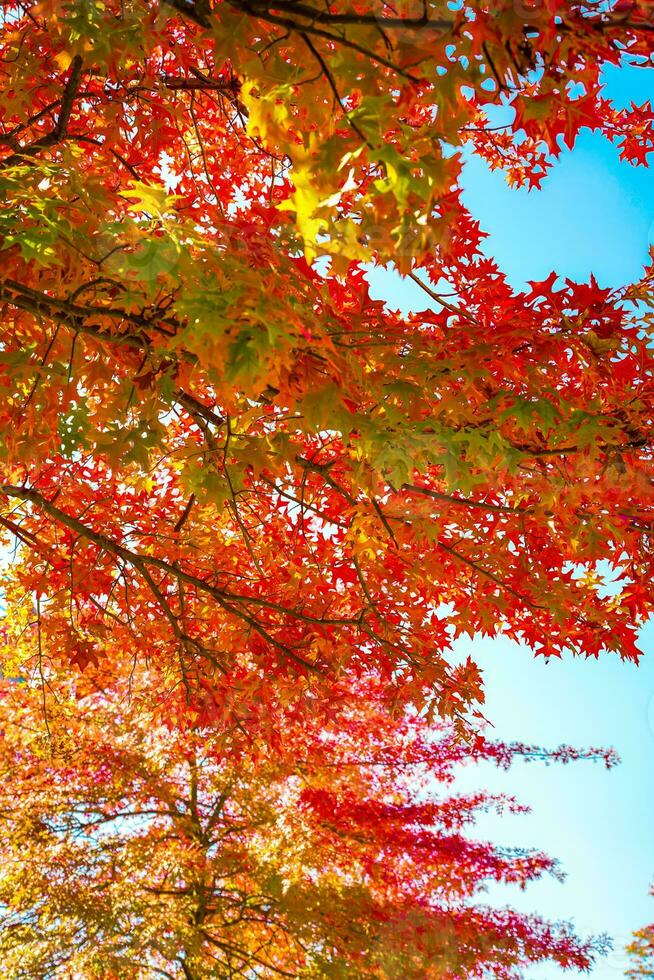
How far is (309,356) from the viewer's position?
2.47 meters

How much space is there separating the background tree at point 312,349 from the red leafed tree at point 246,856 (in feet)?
6.79

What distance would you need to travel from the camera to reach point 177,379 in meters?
2.74

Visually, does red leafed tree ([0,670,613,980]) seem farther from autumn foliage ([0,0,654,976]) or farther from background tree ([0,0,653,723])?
background tree ([0,0,653,723])

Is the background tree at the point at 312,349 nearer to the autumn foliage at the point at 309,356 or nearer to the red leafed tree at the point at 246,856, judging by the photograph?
the autumn foliage at the point at 309,356

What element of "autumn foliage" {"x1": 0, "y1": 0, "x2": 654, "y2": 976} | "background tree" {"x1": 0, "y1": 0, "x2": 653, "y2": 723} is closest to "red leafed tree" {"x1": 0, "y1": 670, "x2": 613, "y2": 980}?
"autumn foliage" {"x1": 0, "y1": 0, "x2": 654, "y2": 976}

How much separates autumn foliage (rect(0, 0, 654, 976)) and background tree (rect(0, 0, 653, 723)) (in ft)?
0.04

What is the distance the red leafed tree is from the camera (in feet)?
20.8

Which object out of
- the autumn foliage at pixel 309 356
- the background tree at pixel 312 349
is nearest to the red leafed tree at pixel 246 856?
the autumn foliage at pixel 309 356

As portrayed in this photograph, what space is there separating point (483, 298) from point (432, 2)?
4.99 ft

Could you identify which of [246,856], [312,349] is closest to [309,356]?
[312,349]

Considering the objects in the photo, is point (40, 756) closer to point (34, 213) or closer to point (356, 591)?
point (356, 591)

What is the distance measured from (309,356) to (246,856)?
19.1 feet

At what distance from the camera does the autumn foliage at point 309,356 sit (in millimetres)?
1845

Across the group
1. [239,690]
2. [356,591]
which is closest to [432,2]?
[356,591]
